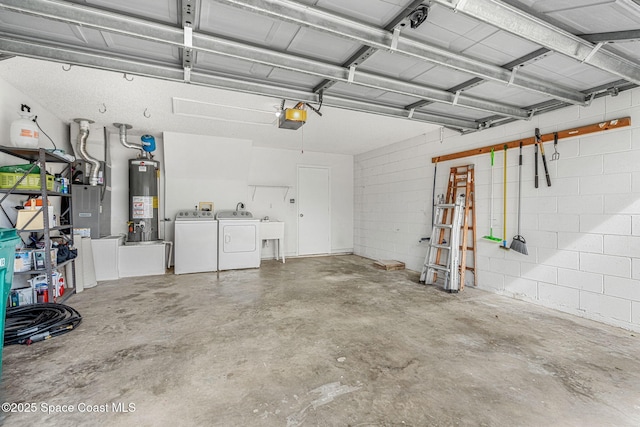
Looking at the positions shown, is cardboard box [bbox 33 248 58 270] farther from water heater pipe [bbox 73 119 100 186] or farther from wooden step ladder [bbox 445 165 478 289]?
wooden step ladder [bbox 445 165 478 289]

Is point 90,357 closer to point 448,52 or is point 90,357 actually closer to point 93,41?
point 93,41

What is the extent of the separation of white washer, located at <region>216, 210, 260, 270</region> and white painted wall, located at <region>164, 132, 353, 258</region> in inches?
27.5

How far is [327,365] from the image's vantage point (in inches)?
79.2

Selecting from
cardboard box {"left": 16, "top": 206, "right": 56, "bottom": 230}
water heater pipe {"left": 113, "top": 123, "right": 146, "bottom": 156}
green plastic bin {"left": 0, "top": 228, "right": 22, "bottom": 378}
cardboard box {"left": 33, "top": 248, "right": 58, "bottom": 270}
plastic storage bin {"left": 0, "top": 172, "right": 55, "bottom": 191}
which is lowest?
cardboard box {"left": 33, "top": 248, "right": 58, "bottom": 270}

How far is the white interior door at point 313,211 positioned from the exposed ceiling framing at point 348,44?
3.52m

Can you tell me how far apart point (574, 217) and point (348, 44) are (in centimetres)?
303

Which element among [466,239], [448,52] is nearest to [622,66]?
[448,52]

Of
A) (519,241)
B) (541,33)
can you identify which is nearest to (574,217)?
(519,241)

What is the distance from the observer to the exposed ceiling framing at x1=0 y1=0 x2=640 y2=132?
1.70 meters

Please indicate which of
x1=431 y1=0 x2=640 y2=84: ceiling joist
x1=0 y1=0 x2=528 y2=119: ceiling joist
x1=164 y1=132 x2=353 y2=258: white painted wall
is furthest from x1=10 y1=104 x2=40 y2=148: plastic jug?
x1=431 y1=0 x2=640 y2=84: ceiling joist

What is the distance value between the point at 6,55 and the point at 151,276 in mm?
3232

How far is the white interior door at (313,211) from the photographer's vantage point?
6426mm

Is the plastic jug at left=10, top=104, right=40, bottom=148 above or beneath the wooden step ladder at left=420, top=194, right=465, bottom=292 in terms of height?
above

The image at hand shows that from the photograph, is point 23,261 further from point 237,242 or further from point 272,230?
point 272,230
